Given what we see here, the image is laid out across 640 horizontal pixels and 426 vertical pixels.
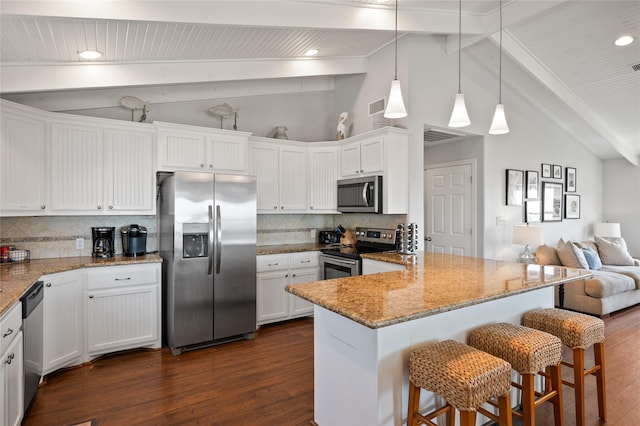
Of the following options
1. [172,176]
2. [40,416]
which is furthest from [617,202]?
[40,416]

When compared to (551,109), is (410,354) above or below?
below

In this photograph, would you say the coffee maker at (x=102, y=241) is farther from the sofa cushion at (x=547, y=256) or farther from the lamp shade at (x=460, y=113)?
the sofa cushion at (x=547, y=256)

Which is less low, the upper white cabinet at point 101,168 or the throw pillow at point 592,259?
the upper white cabinet at point 101,168

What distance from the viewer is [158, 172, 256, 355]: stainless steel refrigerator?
3414 millimetres

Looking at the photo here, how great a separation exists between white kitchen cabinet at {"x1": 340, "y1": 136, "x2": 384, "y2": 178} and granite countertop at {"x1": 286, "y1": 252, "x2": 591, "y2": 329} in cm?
147

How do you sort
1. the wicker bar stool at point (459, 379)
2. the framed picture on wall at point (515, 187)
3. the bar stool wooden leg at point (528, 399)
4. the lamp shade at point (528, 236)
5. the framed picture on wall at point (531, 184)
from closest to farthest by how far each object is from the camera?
the wicker bar stool at point (459, 379), the bar stool wooden leg at point (528, 399), the lamp shade at point (528, 236), the framed picture on wall at point (515, 187), the framed picture on wall at point (531, 184)

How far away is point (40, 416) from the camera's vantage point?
239 centimetres

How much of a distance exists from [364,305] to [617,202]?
7.67 m

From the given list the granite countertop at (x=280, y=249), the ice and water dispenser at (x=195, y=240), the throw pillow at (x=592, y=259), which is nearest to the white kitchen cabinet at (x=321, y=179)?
the granite countertop at (x=280, y=249)

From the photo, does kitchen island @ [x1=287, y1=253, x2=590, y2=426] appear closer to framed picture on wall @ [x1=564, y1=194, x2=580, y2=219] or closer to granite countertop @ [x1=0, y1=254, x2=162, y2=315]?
granite countertop @ [x1=0, y1=254, x2=162, y2=315]

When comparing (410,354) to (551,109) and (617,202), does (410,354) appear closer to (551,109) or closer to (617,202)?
(551,109)

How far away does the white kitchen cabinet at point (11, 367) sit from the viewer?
184 cm

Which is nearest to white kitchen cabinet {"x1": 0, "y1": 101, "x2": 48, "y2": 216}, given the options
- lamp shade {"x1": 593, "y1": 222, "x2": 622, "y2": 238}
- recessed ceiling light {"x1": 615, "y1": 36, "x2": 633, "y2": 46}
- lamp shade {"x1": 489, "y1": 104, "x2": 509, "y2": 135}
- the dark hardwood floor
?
the dark hardwood floor

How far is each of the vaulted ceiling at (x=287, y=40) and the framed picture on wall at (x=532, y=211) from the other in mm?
1520
